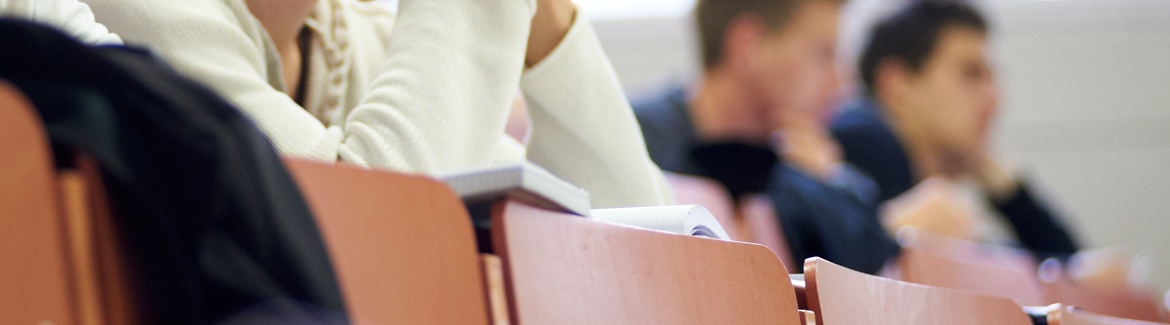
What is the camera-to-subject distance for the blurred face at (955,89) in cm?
251

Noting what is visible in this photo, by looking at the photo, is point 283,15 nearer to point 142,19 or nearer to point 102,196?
point 142,19

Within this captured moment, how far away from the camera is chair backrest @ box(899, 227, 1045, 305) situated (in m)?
1.29

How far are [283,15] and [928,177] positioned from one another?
2170 millimetres

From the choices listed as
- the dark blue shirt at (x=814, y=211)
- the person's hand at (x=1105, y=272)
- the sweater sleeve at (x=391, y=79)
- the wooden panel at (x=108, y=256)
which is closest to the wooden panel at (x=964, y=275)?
the dark blue shirt at (x=814, y=211)

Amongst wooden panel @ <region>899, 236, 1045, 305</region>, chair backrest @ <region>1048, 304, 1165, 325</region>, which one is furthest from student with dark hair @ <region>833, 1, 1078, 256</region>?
chair backrest @ <region>1048, 304, 1165, 325</region>

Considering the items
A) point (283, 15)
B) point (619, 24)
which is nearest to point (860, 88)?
point (619, 24)

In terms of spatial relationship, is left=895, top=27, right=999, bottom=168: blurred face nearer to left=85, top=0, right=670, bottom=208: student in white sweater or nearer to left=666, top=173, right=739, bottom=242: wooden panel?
left=666, top=173, right=739, bottom=242: wooden panel

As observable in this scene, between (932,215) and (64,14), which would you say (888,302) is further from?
(932,215)

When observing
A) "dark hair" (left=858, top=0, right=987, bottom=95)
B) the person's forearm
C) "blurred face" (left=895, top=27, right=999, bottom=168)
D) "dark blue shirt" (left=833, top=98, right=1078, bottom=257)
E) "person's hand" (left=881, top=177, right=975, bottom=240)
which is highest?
"dark hair" (left=858, top=0, right=987, bottom=95)

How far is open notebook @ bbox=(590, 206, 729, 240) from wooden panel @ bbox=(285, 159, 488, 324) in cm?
20

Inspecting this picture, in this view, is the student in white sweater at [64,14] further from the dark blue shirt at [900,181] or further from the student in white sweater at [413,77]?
the dark blue shirt at [900,181]

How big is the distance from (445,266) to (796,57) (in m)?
1.78

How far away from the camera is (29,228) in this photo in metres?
0.30

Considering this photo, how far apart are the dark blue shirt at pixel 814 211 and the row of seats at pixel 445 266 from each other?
3.23 ft
